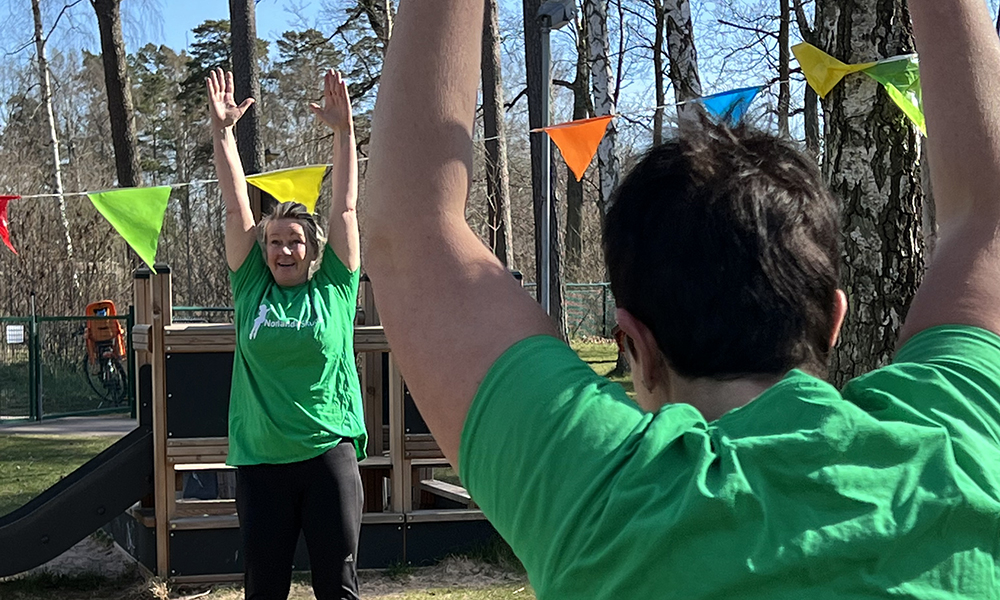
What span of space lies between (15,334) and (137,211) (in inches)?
390

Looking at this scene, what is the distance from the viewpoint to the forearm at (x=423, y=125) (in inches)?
40.3

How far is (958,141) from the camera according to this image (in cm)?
115

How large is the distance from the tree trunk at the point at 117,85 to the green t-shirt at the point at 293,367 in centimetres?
1164

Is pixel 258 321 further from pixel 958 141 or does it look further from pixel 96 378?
pixel 96 378

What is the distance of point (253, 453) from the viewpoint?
12.6 feet

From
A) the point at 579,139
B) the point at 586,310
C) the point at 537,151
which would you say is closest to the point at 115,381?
the point at 537,151

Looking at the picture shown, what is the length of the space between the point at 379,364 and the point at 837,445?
241 inches

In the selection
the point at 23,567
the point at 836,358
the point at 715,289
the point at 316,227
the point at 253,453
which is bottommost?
the point at 23,567

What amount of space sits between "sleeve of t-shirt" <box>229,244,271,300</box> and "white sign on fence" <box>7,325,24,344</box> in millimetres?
11675

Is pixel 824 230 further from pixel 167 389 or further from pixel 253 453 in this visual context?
pixel 167 389

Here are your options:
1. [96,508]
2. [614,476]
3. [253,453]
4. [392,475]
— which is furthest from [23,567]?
[614,476]

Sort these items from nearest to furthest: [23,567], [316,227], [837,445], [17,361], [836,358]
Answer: [837,445], [836,358], [316,227], [23,567], [17,361]

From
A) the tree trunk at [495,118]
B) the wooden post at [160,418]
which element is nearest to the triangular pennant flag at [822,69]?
the wooden post at [160,418]

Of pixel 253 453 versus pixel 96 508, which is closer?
pixel 253 453
